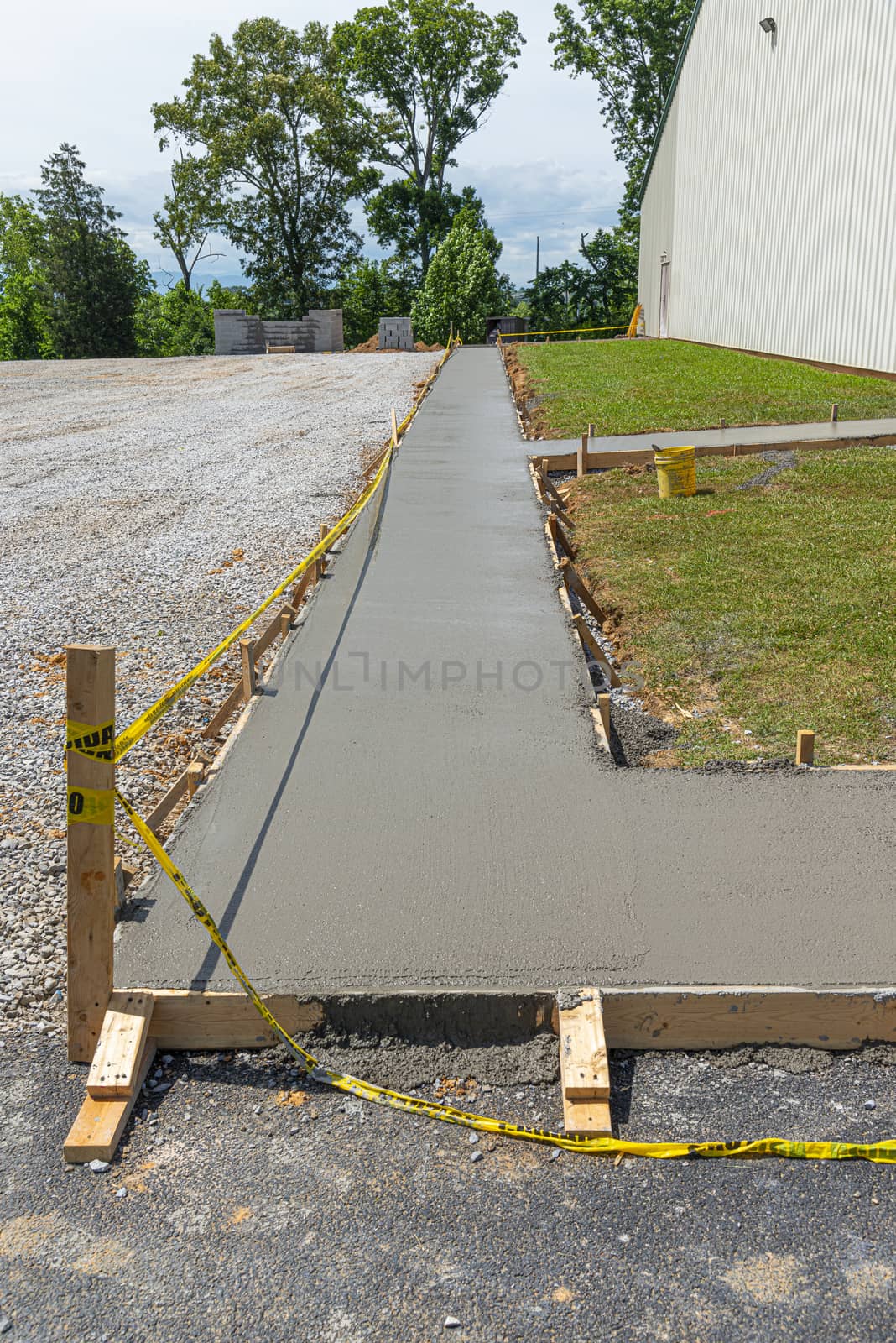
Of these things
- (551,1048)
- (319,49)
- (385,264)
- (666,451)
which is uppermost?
(319,49)

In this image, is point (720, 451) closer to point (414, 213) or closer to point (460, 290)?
point (460, 290)

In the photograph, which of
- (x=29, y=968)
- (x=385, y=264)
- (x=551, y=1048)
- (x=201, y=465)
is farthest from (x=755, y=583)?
(x=385, y=264)

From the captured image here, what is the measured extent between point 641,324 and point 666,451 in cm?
3345

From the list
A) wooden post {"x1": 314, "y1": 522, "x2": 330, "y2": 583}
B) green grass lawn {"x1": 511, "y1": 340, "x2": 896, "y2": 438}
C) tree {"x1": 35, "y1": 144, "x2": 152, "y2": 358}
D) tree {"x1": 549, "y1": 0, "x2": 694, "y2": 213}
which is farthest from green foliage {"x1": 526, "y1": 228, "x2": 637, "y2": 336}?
wooden post {"x1": 314, "y1": 522, "x2": 330, "y2": 583}

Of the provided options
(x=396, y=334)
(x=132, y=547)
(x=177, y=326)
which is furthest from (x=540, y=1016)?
(x=177, y=326)

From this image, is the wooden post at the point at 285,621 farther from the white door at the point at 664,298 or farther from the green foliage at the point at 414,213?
the green foliage at the point at 414,213

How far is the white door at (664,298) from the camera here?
36844 millimetres

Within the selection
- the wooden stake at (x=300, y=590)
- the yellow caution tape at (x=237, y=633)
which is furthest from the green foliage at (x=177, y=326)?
the wooden stake at (x=300, y=590)

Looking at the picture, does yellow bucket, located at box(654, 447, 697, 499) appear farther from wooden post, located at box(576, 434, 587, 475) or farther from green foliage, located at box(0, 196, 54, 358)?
green foliage, located at box(0, 196, 54, 358)

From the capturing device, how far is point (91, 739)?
338cm

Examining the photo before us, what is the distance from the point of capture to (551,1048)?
3627mm

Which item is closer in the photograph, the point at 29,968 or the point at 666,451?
the point at 29,968

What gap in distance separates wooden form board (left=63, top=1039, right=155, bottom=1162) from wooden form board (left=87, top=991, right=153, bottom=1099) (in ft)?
0.08

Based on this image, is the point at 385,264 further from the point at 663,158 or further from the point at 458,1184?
the point at 458,1184
